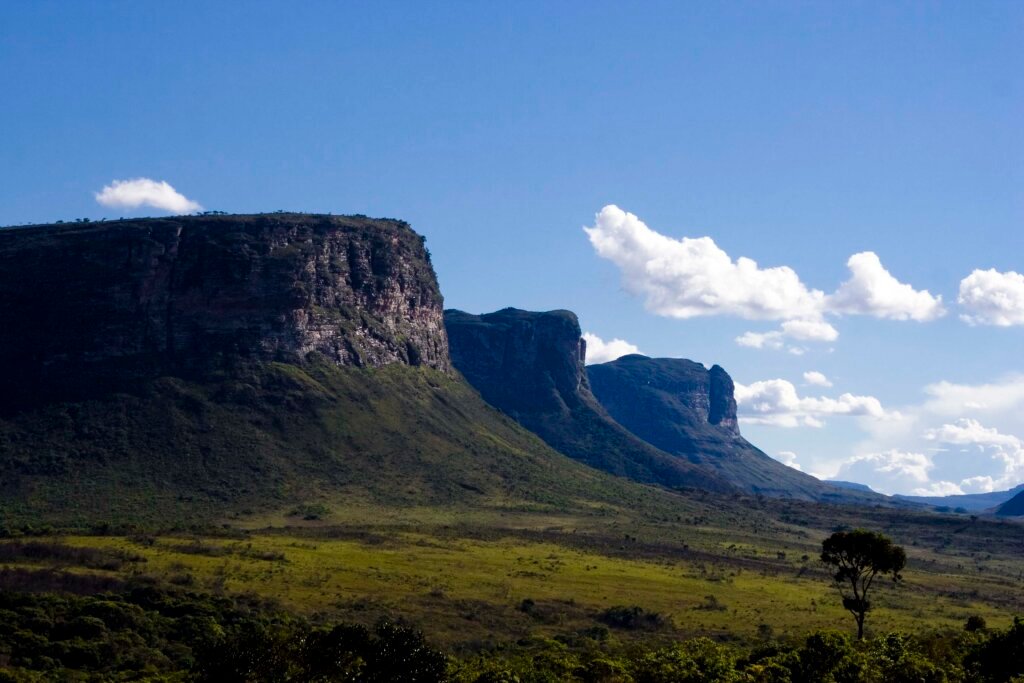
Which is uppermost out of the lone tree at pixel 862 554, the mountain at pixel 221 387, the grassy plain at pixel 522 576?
the mountain at pixel 221 387

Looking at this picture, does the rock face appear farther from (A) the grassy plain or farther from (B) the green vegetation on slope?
(A) the grassy plain

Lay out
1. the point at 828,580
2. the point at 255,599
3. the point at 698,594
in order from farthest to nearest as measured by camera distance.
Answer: the point at 828,580, the point at 698,594, the point at 255,599

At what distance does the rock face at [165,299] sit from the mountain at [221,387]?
0.82 ft

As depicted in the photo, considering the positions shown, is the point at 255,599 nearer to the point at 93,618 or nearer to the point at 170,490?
the point at 93,618

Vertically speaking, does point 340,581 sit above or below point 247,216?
below

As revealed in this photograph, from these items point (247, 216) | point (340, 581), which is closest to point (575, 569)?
point (340, 581)

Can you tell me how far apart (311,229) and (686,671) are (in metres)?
151

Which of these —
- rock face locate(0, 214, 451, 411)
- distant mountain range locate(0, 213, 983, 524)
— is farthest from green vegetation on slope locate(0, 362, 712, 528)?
rock face locate(0, 214, 451, 411)

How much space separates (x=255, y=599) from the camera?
257 feet

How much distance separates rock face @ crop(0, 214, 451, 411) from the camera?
522 feet

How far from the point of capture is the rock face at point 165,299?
159250 millimetres

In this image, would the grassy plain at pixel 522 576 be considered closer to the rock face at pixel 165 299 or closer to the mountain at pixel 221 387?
the mountain at pixel 221 387

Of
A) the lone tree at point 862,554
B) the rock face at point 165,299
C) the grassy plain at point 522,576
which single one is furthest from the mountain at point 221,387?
the lone tree at point 862,554

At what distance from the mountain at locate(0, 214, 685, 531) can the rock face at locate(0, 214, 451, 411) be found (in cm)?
25
